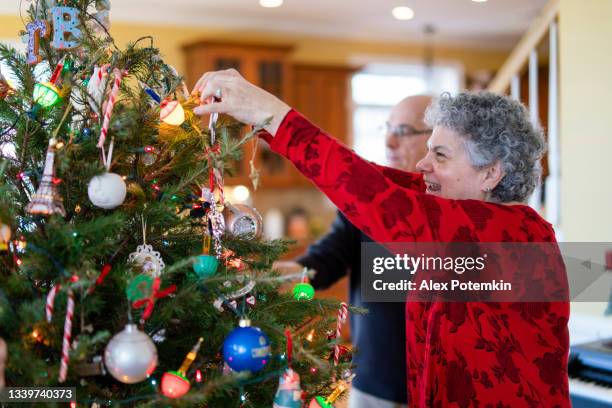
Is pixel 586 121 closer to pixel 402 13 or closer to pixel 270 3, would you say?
pixel 270 3

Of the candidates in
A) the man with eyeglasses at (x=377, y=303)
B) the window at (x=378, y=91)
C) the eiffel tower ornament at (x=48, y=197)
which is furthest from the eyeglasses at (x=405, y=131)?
the window at (x=378, y=91)

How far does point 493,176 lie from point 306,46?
5.02 metres

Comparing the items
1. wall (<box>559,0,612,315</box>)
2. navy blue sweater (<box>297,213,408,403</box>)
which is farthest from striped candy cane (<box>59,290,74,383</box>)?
wall (<box>559,0,612,315</box>)

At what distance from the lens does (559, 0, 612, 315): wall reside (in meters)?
2.55

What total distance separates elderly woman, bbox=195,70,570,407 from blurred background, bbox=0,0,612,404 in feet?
6.65

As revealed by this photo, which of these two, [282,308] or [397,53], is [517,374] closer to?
[282,308]

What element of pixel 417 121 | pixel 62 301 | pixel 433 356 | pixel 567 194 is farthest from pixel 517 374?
pixel 567 194

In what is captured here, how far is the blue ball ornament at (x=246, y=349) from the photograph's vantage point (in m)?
0.95

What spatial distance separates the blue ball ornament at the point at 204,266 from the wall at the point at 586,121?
1.99 meters

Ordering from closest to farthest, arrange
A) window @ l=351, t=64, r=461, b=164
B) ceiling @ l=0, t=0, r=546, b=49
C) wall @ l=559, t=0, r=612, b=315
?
wall @ l=559, t=0, r=612, b=315
ceiling @ l=0, t=0, r=546, b=49
window @ l=351, t=64, r=461, b=164

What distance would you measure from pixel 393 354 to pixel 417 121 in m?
0.72

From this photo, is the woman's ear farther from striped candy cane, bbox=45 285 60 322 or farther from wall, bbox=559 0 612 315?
wall, bbox=559 0 612 315

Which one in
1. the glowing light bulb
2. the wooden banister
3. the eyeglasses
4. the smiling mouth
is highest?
the wooden banister

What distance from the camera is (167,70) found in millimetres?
1153
